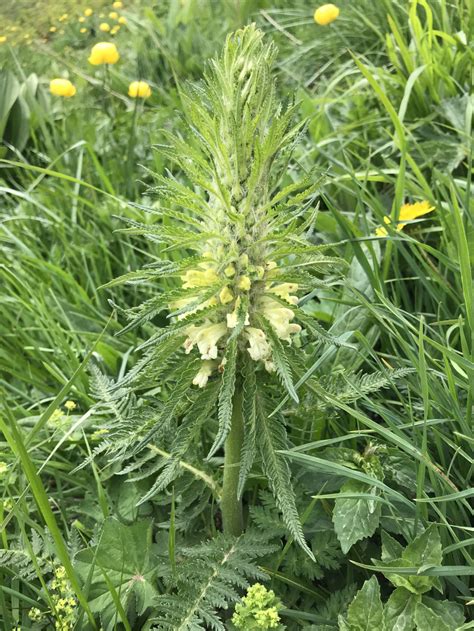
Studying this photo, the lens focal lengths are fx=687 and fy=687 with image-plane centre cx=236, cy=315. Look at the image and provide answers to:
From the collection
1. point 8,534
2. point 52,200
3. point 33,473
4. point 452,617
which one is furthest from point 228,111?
point 52,200

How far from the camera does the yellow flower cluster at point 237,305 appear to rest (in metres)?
1.18

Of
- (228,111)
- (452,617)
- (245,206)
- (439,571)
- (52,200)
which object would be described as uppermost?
(228,111)

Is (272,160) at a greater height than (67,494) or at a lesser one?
greater

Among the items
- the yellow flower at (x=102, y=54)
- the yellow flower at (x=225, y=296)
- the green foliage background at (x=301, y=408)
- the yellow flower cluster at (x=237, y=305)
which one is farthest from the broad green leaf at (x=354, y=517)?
the yellow flower at (x=102, y=54)

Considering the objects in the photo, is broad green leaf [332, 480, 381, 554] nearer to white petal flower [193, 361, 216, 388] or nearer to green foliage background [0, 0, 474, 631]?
green foliage background [0, 0, 474, 631]

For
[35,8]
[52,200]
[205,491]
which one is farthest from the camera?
[35,8]

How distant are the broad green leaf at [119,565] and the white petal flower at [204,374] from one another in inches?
16.9

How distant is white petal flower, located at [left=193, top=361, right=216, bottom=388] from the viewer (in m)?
1.21

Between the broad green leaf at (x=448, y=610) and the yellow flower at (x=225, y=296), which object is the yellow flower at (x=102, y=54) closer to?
the yellow flower at (x=225, y=296)

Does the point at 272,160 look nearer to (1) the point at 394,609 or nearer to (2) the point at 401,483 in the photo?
(2) the point at 401,483

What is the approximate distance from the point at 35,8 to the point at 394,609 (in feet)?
12.3

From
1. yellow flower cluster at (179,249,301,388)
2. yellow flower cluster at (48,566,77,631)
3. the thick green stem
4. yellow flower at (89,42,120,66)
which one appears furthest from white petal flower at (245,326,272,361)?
yellow flower at (89,42,120,66)

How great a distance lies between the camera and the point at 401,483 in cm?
140

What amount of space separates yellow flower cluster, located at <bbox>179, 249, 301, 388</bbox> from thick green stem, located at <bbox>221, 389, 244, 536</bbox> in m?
0.14
